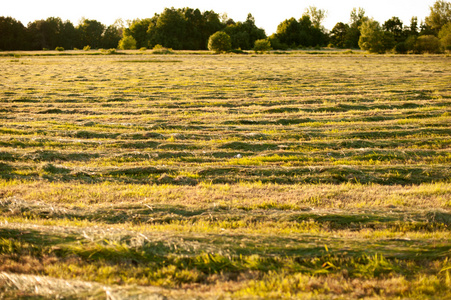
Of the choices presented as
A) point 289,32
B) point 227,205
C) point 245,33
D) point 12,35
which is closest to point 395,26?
point 289,32

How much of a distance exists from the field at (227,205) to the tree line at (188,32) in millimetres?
63474

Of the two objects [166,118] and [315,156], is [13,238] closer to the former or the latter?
[315,156]

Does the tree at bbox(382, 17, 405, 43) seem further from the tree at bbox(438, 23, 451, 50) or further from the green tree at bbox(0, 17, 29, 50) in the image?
the green tree at bbox(0, 17, 29, 50)

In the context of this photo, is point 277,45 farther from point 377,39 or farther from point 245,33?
point 377,39

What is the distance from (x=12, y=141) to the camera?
998 centimetres

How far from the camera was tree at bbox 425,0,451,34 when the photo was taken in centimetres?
8144

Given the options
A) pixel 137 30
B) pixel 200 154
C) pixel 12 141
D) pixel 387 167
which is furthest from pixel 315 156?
pixel 137 30

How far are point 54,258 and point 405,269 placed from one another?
4367mm

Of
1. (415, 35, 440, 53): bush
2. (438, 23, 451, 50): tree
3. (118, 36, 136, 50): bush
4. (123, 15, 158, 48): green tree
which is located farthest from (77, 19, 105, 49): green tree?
(438, 23, 451, 50): tree

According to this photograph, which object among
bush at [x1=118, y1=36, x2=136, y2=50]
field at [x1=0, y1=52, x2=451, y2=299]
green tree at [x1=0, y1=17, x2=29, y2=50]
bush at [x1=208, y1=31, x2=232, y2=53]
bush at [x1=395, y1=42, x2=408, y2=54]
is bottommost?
field at [x1=0, y1=52, x2=451, y2=299]

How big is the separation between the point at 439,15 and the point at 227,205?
99751mm

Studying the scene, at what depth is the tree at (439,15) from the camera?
267ft

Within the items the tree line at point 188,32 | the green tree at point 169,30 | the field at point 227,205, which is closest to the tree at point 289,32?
the tree line at point 188,32

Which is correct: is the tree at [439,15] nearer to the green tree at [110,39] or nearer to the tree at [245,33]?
the tree at [245,33]
